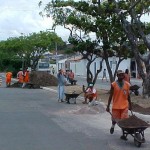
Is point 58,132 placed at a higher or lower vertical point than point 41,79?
lower

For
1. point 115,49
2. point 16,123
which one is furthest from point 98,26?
point 16,123

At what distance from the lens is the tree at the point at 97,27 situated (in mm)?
27562

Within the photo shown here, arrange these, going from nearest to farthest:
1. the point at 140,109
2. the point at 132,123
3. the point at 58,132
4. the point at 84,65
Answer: the point at 132,123 < the point at 58,132 < the point at 140,109 < the point at 84,65

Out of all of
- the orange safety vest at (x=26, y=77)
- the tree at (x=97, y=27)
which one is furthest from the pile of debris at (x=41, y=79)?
the tree at (x=97, y=27)

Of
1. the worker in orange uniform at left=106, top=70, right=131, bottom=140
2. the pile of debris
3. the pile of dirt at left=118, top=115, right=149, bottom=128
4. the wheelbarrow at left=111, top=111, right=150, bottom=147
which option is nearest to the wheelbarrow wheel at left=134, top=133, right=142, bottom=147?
the wheelbarrow at left=111, top=111, right=150, bottom=147

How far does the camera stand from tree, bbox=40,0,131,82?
27562 mm

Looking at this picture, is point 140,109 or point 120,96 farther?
point 140,109

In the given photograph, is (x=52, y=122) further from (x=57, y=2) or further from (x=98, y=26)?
(x=57, y=2)

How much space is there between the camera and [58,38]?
71.9 metres

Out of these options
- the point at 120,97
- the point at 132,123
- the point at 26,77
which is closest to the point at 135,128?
the point at 132,123

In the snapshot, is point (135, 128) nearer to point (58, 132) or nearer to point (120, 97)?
point (120, 97)

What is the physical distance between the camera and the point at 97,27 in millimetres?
27531

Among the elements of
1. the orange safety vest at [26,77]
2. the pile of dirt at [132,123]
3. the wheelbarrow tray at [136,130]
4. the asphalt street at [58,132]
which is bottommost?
the asphalt street at [58,132]

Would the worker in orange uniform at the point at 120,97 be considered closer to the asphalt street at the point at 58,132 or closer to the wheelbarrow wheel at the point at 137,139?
the asphalt street at the point at 58,132
